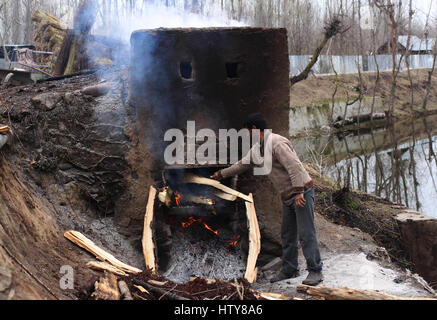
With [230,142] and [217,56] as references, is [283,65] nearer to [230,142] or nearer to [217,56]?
[217,56]

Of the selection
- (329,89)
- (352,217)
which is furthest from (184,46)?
(329,89)

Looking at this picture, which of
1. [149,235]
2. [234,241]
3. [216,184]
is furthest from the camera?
[234,241]

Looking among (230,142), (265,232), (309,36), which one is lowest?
(265,232)

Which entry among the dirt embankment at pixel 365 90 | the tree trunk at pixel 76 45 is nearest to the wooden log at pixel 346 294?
the tree trunk at pixel 76 45

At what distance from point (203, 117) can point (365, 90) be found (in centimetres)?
2503

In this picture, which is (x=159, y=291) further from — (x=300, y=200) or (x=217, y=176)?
(x=217, y=176)

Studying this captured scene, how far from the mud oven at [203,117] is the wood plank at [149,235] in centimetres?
1

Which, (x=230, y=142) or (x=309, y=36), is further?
(x=309, y=36)

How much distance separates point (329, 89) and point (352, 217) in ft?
68.9

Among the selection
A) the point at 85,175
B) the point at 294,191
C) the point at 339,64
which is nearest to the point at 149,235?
the point at 85,175

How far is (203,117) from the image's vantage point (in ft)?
19.3

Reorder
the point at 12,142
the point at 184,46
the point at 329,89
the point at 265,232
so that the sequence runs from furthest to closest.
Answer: the point at 329,89 < the point at 265,232 < the point at 184,46 < the point at 12,142

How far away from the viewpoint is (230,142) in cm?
596

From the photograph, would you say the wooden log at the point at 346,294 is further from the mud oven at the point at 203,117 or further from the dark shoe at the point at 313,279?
the mud oven at the point at 203,117
